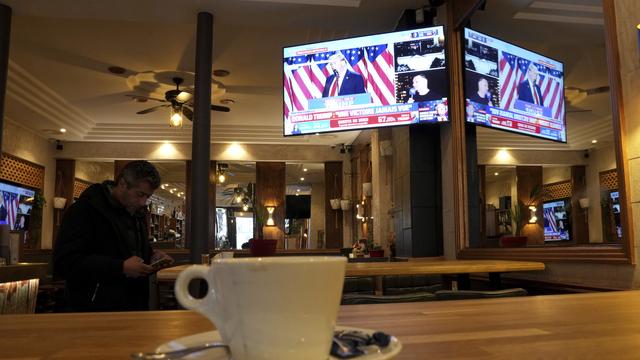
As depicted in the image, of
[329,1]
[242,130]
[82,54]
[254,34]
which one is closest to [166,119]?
[242,130]

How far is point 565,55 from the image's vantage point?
11.7ft

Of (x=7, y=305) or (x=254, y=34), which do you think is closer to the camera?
(x=7, y=305)

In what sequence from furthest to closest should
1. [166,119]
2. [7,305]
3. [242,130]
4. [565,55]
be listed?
[242,130] < [166,119] < [7,305] < [565,55]

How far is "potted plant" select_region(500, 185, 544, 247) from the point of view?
380 cm

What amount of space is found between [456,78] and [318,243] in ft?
42.3

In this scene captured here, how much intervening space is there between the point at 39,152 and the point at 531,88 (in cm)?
1028

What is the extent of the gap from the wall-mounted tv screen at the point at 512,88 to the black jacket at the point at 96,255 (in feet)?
9.05

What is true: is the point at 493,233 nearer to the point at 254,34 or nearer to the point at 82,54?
the point at 254,34

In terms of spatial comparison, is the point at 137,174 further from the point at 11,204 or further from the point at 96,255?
the point at 11,204

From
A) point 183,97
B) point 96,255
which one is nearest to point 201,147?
point 96,255

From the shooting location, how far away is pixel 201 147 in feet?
15.2

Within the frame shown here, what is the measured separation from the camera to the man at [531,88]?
382cm

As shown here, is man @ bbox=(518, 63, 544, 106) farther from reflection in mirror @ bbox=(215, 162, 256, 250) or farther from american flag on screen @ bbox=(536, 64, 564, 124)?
reflection in mirror @ bbox=(215, 162, 256, 250)

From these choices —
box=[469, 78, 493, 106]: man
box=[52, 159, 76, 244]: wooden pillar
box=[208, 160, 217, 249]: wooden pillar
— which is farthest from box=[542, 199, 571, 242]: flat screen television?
box=[52, 159, 76, 244]: wooden pillar
